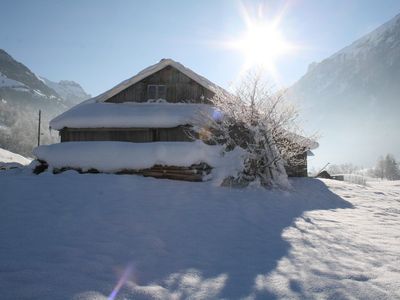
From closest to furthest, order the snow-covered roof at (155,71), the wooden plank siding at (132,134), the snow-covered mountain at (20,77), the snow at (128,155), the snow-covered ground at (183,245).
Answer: the snow-covered ground at (183,245) → the snow at (128,155) → the wooden plank siding at (132,134) → the snow-covered roof at (155,71) → the snow-covered mountain at (20,77)

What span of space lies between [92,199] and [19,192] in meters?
2.21

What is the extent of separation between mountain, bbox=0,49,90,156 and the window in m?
54.3

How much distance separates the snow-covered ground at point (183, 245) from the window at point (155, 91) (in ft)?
25.0

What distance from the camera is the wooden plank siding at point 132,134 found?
1499 cm

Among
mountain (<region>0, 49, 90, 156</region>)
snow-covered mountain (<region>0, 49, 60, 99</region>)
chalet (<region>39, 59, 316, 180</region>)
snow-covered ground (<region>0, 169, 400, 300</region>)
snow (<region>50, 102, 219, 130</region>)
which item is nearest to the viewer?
snow-covered ground (<region>0, 169, 400, 300</region>)

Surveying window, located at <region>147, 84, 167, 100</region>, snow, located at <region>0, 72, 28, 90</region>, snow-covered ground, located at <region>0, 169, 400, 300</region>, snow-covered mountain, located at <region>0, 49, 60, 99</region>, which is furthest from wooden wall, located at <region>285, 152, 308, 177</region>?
snow-covered mountain, located at <region>0, 49, 60, 99</region>

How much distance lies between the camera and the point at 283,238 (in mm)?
6316

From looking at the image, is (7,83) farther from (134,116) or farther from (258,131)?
(258,131)

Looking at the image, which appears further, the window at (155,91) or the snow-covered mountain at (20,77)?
the snow-covered mountain at (20,77)

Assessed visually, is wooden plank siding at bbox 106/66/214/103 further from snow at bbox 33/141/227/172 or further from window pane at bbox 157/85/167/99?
snow at bbox 33/141/227/172

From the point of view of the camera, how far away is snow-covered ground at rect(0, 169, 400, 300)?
12.9 ft

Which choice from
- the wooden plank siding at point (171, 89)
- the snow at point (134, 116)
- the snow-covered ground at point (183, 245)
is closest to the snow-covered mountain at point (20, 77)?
the wooden plank siding at point (171, 89)

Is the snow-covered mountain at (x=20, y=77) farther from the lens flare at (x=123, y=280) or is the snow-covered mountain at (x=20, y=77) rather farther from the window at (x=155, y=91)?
the lens flare at (x=123, y=280)

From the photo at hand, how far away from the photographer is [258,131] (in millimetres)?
12508
